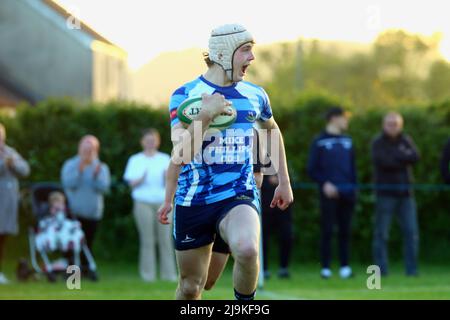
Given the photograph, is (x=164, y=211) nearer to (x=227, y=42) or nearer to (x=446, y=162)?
(x=227, y=42)

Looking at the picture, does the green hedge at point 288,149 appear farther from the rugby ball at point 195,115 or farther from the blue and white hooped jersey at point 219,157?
the rugby ball at point 195,115

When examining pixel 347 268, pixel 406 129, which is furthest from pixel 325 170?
pixel 406 129

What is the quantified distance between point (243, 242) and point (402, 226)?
8.92 meters

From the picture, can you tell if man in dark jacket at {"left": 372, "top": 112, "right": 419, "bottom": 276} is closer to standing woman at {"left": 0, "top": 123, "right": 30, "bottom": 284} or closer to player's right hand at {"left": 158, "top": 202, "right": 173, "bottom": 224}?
standing woman at {"left": 0, "top": 123, "right": 30, "bottom": 284}

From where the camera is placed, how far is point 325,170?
1491cm

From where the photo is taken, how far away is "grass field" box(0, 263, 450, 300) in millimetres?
11539

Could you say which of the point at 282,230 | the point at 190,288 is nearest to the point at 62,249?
the point at 282,230

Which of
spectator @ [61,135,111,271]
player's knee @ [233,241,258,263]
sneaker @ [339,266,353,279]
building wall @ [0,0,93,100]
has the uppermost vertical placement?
building wall @ [0,0,93,100]

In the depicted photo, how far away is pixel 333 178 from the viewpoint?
14.9 metres

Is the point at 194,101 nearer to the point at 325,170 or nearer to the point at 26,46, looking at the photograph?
the point at 325,170

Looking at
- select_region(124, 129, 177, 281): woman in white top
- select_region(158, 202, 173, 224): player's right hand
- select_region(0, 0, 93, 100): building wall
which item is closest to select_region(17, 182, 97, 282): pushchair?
select_region(124, 129, 177, 281): woman in white top

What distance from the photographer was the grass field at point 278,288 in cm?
1154

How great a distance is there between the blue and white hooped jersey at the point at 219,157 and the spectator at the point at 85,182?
7755 millimetres

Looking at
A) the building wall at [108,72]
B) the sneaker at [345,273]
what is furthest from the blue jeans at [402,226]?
the building wall at [108,72]
